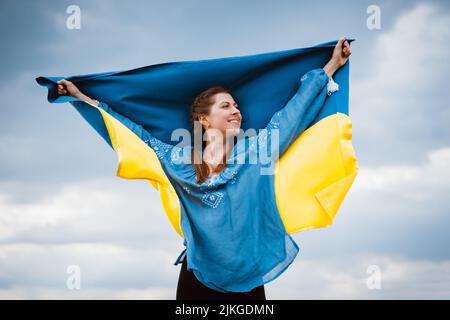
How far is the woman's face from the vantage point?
4250 mm

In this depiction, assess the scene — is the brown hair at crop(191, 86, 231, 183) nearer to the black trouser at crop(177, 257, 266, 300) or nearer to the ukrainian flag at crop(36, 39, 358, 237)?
the ukrainian flag at crop(36, 39, 358, 237)

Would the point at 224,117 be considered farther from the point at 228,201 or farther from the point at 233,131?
the point at 228,201

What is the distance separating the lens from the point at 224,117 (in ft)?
13.9

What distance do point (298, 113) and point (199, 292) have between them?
5.17 ft

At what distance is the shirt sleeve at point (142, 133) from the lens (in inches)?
175

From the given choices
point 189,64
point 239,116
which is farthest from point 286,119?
point 189,64

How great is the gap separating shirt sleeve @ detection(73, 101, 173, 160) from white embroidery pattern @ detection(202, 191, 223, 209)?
0.61 metres

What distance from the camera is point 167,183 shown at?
13.4 feet

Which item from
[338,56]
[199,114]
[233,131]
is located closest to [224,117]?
[233,131]

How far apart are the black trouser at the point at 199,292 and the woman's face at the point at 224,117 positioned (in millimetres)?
1088

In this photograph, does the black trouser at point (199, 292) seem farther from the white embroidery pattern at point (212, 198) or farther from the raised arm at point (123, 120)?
the raised arm at point (123, 120)

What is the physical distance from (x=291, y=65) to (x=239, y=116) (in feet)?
2.04

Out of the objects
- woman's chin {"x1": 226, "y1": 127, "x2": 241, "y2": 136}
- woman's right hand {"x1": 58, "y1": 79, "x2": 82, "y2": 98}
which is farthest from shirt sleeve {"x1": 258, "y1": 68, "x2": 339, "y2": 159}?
woman's right hand {"x1": 58, "y1": 79, "x2": 82, "y2": 98}
